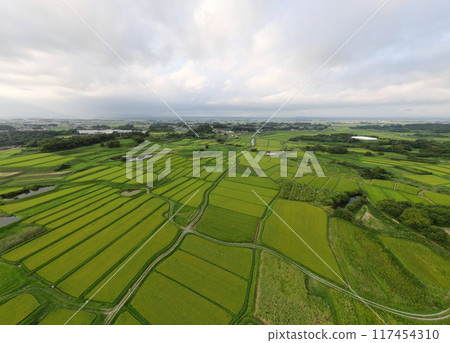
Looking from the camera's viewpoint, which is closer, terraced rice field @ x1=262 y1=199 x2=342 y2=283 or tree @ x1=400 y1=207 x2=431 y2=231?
terraced rice field @ x1=262 y1=199 x2=342 y2=283

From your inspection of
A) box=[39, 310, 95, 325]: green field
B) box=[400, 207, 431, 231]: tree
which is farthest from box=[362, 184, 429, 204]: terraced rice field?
box=[39, 310, 95, 325]: green field

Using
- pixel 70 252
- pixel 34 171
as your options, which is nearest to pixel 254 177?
pixel 70 252

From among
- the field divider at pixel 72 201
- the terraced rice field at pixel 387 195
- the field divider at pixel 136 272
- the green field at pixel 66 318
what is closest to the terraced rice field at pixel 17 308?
the green field at pixel 66 318

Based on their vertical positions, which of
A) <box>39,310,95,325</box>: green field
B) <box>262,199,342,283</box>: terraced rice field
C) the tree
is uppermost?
the tree

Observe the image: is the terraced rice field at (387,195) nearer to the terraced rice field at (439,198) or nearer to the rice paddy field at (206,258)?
the rice paddy field at (206,258)

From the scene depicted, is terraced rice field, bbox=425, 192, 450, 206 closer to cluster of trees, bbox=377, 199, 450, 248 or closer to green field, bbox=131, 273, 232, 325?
cluster of trees, bbox=377, 199, 450, 248
